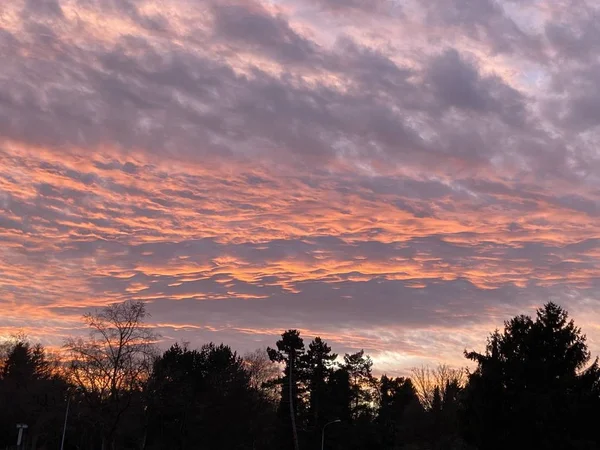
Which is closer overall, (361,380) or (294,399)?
(294,399)

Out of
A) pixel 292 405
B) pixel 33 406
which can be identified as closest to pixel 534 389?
pixel 292 405

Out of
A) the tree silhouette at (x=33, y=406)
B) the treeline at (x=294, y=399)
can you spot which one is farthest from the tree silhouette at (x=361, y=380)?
the tree silhouette at (x=33, y=406)

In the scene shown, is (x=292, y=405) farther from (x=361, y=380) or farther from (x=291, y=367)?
(x=361, y=380)

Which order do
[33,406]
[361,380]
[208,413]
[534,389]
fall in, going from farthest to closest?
1. [361,380]
2. [208,413]
3. [33,406]
4. [534,389]

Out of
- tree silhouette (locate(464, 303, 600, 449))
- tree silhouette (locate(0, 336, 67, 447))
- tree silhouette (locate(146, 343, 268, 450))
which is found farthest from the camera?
tree silhouette (locate(146, 343, 268, 450))

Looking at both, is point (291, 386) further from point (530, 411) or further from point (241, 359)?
point (530, 411)

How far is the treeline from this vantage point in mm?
45438

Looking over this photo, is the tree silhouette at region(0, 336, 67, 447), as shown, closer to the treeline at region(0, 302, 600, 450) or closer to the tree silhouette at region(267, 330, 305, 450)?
the treeline at region(0, 302, 600, 450)

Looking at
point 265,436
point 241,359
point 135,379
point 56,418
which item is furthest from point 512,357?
point 241,359

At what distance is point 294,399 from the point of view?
86875 mm

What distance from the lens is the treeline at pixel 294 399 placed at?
45.4m

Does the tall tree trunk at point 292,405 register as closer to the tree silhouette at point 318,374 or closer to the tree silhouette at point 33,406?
the tree silhouette at point 318,374

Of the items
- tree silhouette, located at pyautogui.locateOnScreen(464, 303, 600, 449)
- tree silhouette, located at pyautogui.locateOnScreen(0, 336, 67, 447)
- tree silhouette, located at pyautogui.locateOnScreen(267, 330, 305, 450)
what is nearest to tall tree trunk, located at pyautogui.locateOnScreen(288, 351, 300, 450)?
tree silhouette, located at pyautogui.locateOnScreen(267, 330, 305, 450)

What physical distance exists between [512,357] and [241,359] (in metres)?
72.4
